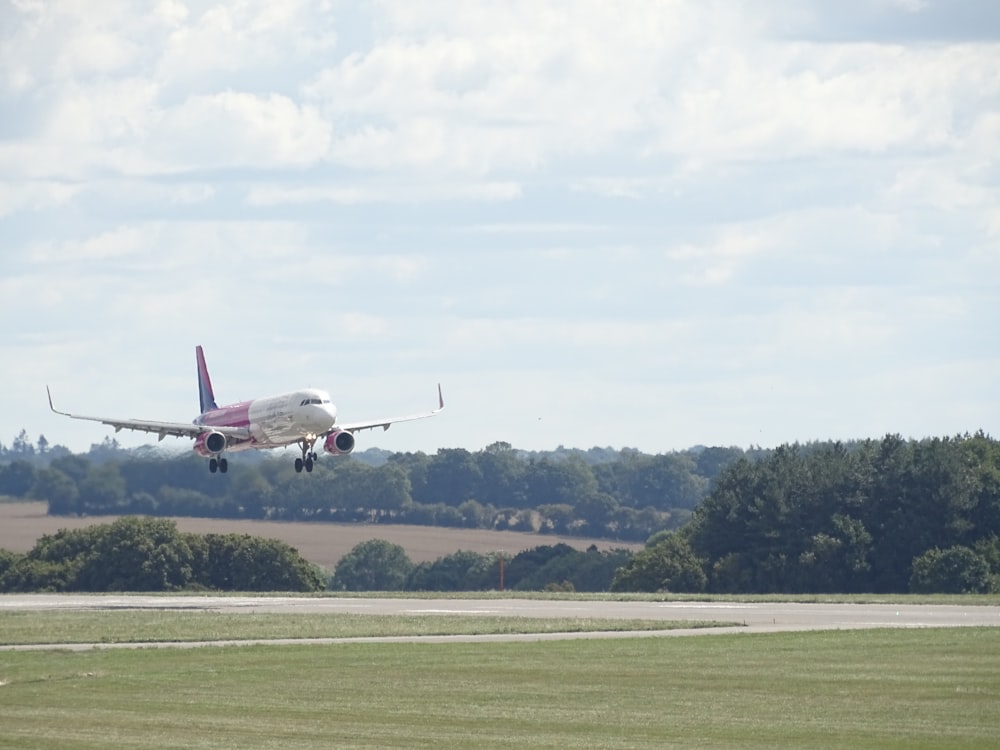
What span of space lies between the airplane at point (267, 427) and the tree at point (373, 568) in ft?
137

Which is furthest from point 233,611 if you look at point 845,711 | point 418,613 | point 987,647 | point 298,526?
point 298,526

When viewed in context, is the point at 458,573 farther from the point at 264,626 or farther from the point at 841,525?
the point at 264,626

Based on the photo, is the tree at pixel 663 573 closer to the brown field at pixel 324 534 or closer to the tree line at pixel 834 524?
the tree line at pixel 834 524

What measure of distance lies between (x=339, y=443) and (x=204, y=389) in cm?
2105

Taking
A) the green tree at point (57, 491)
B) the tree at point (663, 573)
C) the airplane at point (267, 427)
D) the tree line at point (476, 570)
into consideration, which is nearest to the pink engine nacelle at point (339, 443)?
the airplane at point (267, 427)

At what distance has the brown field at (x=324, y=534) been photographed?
133 meters

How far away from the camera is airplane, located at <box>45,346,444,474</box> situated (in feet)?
278

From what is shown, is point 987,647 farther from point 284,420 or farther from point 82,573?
point 82,573

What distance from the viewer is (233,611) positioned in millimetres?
74875

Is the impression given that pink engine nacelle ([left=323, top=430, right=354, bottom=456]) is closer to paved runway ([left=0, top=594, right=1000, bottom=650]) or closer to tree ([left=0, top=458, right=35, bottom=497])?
paved runway ([left=0, top=594, right=1000, bottom=650])

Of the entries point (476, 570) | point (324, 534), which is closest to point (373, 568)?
point (476, 570)

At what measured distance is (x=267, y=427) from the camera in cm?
8769

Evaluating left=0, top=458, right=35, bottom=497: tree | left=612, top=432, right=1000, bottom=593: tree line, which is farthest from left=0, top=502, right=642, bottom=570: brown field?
left=612, top=432, right=1000, bottom=593: tree line

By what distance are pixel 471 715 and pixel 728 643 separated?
16.3 metres
